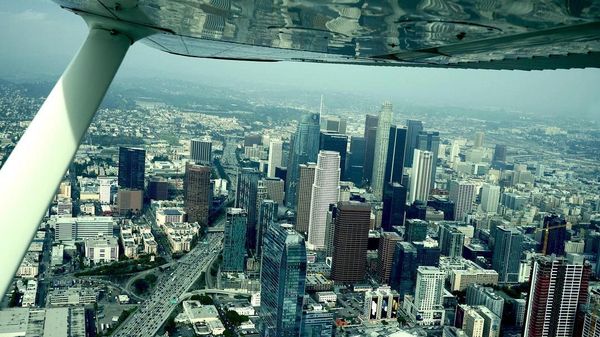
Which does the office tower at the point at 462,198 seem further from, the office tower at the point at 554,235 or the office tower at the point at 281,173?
the office tower at the point at 281,173

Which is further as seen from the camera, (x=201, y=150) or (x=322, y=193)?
(x=201, y=150)

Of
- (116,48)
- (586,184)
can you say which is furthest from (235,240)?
(116,48)

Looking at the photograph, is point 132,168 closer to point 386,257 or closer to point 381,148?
point 386,257

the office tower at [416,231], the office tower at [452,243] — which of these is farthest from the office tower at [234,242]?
the office tower at [452,243]

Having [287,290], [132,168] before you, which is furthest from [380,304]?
[132,168]

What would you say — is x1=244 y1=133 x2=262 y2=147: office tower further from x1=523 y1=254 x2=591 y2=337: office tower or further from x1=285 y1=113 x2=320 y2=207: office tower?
Answer: x1=523 y1=254 x2=591 y2=337: office tower

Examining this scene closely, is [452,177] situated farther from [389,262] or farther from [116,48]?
[116,48]
